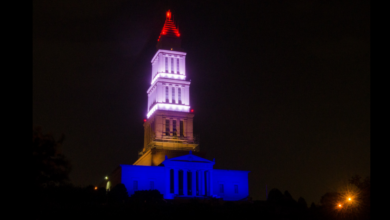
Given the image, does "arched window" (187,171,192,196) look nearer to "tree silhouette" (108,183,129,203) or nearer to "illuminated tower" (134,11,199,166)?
A: "illuminated tower" (134,11,199,166)

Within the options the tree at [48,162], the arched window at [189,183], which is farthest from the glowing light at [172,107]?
the tree at [48,162]

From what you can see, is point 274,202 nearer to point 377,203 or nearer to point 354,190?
point 354,190

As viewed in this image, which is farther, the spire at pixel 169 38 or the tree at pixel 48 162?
the spire at pixel 169 38

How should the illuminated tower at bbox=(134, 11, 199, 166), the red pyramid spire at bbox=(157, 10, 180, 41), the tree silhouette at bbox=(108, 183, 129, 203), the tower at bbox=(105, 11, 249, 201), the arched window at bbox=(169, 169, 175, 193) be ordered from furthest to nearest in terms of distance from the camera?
the red pyramid spire at bbox=(157, 10, 180, 41)
the illuminated tower at bbox=(134, 11, 199, 166)
the arched window at bbox=(169, 169, 175, 193)
the tower at bbox=(105, 11, 249, 201)
the tree silhouette at bbox=(108, 183, 129, 203)

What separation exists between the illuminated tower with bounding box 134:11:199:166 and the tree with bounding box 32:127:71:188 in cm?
6274

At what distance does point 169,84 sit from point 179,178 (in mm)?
19823

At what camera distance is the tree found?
1312 cm

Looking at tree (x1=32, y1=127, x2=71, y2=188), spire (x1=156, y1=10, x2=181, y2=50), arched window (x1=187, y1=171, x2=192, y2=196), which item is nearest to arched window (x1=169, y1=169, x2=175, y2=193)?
arched window (x1=187, y1=171, x2=192, y2=196)

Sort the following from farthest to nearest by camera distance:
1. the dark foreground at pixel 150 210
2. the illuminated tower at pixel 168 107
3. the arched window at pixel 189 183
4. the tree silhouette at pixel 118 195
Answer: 1. the illuminated tower at pixel 168 107
2. the arched window at pixel 189 183
3. the tree silhouette at pixel 118 195
4. the dark foreground at pixel 150 210

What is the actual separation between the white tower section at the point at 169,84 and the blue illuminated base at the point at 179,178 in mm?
13392

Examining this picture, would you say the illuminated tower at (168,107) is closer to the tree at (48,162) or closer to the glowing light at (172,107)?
the glowing light at (172,107)

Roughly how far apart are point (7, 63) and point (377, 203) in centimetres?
465

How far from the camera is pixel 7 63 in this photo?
17.3 feet

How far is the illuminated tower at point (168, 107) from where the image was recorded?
79.4 metres
